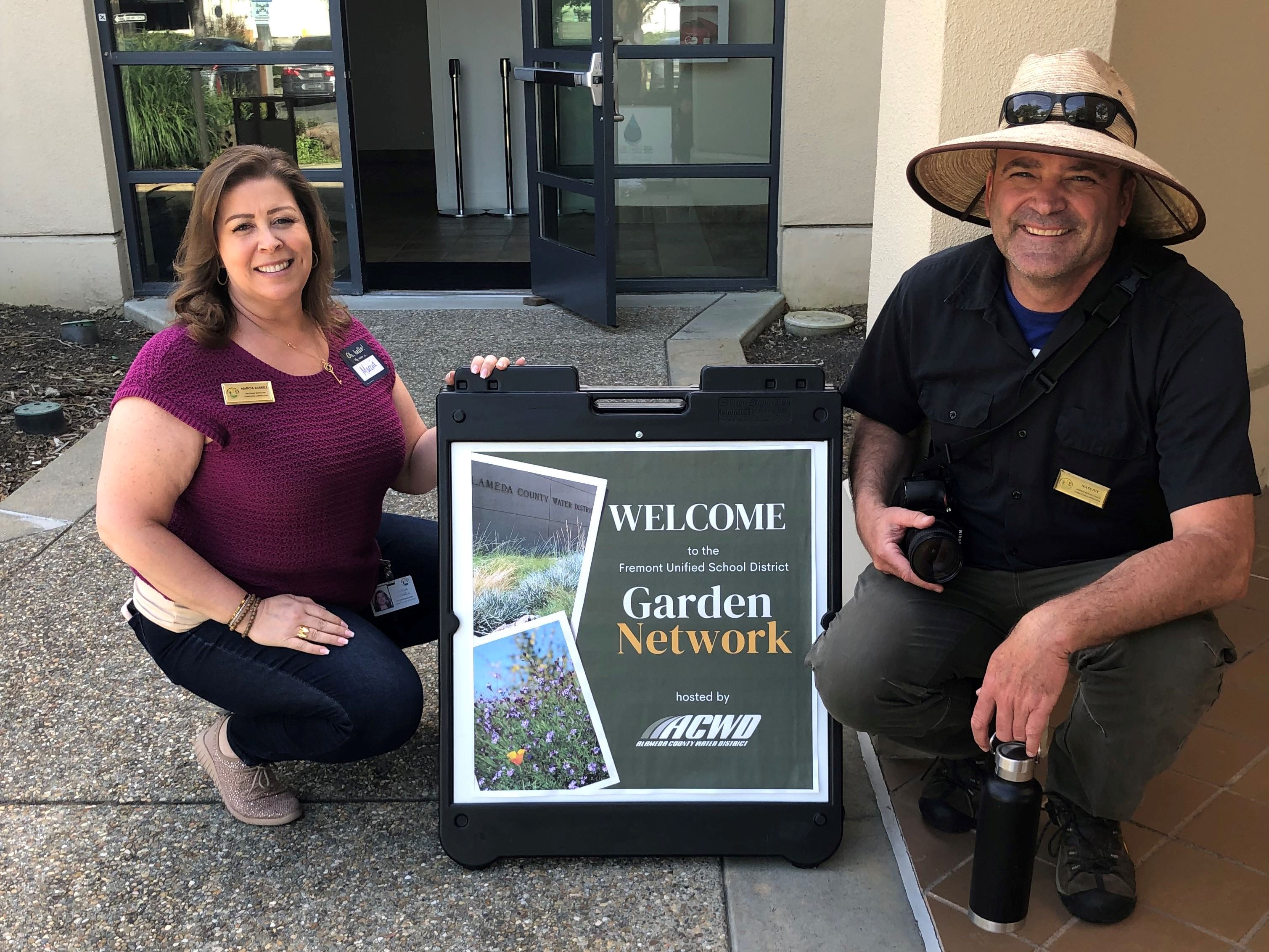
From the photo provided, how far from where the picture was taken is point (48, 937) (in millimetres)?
2291

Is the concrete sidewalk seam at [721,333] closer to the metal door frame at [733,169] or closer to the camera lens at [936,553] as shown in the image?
the metal door frame at [733,169]

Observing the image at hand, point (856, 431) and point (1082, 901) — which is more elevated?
point (856, 431)

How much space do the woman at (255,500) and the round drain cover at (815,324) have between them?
422 cm

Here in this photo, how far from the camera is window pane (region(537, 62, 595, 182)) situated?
253 inches

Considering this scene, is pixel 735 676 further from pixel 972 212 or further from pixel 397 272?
pixel 397 272

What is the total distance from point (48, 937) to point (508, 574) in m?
1.14

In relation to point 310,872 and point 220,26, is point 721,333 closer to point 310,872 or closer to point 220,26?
point 220,26

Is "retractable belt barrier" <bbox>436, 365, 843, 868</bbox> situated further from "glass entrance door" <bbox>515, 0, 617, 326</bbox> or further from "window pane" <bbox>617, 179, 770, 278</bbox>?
"window pane" <bbox>617, 179, 770, 278</bbox>

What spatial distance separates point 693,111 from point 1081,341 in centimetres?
516

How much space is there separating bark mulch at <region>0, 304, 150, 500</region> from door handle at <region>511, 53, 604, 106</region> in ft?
8.64

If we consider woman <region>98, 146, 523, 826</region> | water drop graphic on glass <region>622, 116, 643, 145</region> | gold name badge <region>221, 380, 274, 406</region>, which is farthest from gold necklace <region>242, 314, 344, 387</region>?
water drop graphic on glass <region>622, 116, 643, 145</region>

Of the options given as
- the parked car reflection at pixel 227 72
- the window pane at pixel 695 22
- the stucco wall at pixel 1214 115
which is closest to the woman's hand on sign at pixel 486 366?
the stucco wall at pixel 1214 115

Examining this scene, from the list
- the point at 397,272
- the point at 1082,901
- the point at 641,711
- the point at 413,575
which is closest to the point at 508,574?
the point at 641,711

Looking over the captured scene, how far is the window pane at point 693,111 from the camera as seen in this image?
22.9ft
